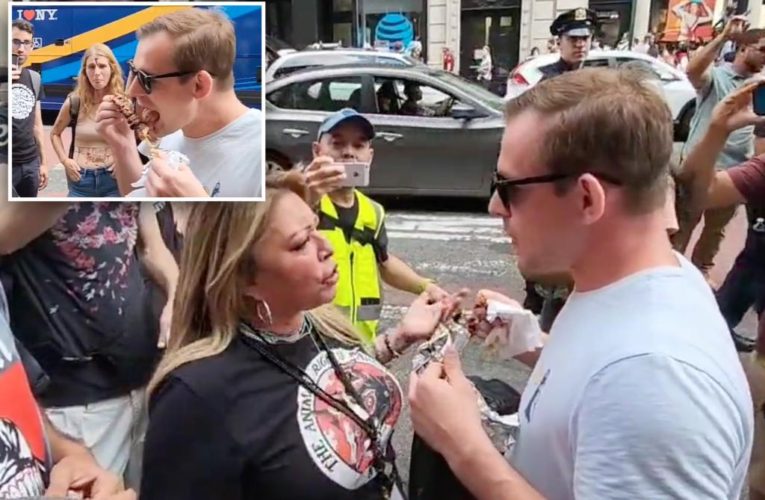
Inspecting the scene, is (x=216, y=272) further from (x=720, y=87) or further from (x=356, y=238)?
(x=720, y=87)

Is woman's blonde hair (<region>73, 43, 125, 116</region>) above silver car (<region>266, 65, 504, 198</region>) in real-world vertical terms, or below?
above

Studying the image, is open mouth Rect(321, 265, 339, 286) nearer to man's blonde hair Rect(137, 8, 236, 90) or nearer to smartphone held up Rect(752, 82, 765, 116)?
man's blonde hair Rect(137, 8, 236, 90)

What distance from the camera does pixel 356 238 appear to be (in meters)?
2.21

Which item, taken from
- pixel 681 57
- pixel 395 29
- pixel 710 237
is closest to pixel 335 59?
pixel 395 29

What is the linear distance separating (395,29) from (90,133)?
3.30 meters

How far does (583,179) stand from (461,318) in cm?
62

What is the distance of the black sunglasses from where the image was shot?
3.00 ft

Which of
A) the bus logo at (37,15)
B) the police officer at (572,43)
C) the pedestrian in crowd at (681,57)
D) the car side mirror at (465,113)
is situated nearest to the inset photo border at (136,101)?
the bus logo at (37,15)

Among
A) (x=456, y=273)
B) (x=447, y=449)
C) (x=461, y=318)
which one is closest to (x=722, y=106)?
(x=461, y=318)

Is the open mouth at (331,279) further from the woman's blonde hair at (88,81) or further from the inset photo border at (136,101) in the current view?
the woman's blonde hair at (88,81)

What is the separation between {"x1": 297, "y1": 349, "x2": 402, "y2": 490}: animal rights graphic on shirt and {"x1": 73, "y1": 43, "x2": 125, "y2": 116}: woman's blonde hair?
0.56 metres

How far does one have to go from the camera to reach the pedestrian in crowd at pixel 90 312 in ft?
5.05

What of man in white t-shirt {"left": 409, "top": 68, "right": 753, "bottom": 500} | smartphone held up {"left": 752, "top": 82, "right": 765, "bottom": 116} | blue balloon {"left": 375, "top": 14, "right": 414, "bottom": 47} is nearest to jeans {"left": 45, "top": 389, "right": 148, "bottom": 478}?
man in white t-shirt {"left": 409, "top": 68, "right": 753, "bottom": 500}

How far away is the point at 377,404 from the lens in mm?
1300
